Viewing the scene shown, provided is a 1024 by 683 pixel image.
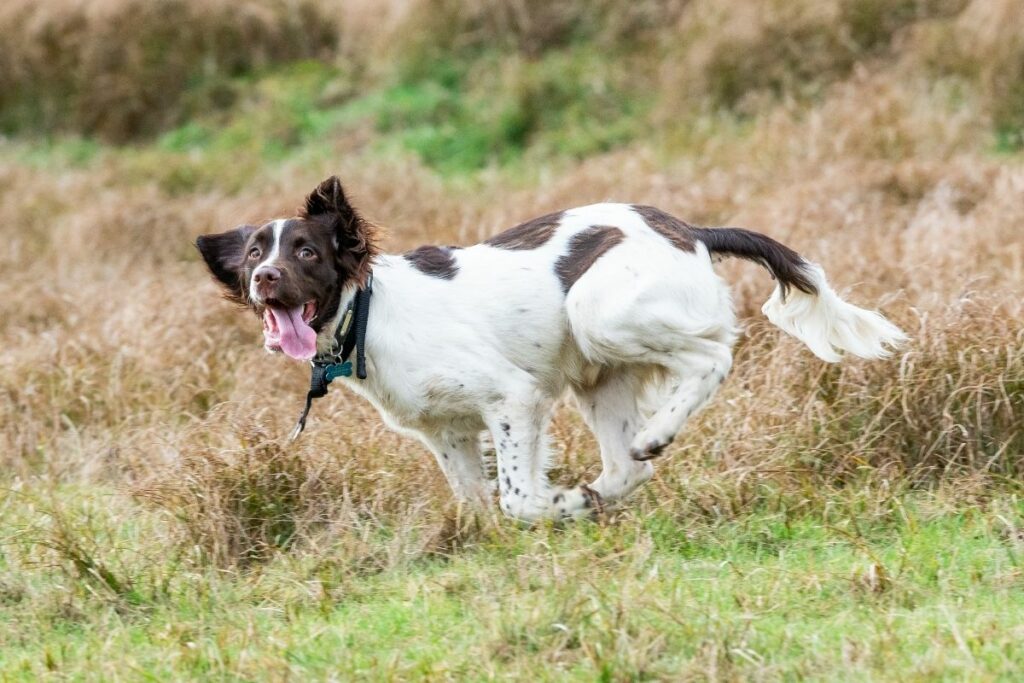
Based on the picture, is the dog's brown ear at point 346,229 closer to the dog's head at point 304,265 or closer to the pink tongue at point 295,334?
the dog's head at point 304,265

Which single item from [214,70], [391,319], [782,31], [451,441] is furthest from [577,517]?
[214,70]

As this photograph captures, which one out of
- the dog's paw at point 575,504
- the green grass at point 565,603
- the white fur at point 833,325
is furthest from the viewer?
the white fur at point 833,325

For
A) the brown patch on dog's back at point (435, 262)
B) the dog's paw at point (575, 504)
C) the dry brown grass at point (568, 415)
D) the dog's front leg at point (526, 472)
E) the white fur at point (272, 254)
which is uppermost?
the white fur at point (272, 254)

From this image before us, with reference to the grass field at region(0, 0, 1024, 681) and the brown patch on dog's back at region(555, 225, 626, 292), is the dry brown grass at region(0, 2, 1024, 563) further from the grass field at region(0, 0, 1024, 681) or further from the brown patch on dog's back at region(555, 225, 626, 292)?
the brown patch on dog's back at region(555, 225, 626, 292)

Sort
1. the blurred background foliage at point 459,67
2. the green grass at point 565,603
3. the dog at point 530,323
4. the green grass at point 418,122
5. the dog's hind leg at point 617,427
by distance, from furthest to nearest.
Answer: the green grass at point 418,122 < the blurred background foliage at point 459,67 < the dog's hind leg at point 617,427 < the dog at point 530,323 < the green grass at point 565,603

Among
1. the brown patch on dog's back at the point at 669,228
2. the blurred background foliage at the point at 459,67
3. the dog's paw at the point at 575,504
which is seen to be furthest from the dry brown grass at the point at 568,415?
the brown patch on dog's back at the point at 669,228

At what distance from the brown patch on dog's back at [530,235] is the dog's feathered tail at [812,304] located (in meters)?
0.49

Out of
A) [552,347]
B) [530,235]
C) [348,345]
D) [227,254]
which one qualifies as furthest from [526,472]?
[227,254]

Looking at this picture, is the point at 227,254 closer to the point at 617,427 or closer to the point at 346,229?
the point at 346,229

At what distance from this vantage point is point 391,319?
4.72m

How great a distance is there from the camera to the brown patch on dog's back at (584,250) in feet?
15.7

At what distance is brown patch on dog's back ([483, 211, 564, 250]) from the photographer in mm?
4941

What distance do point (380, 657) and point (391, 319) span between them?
4.08 feet

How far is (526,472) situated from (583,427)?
2.80 ft
